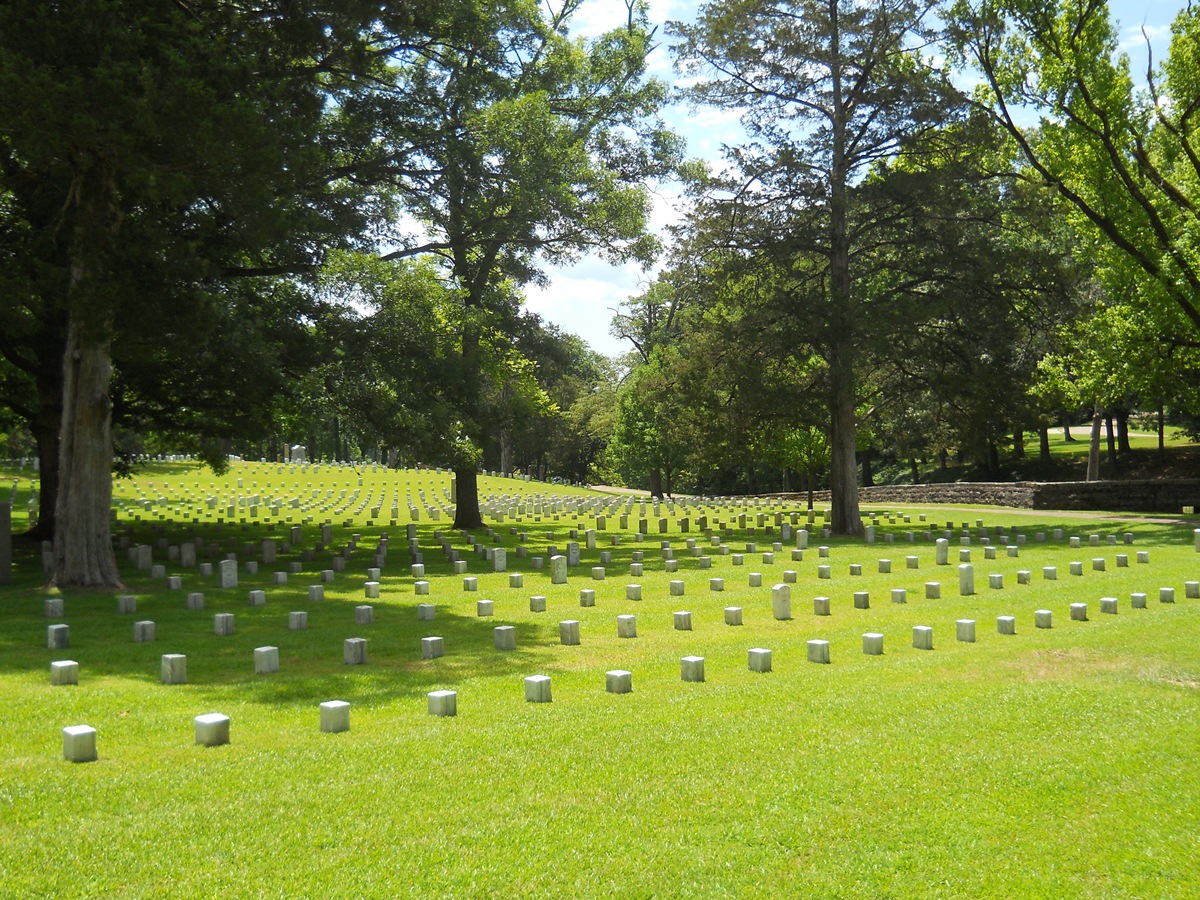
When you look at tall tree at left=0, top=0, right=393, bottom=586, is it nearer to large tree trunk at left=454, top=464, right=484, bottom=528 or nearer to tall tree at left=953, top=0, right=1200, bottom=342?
large tree trunk at left=454, top=464, right=484, bottom=528

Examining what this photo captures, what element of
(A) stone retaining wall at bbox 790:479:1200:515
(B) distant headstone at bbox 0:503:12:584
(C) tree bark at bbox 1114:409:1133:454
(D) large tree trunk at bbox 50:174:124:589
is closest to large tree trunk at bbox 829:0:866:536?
(A) stone retaining wall at bbox 790:479:1200:515

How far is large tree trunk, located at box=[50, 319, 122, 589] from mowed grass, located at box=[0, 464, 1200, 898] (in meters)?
2.25

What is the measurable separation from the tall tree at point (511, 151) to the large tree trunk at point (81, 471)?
6.49m

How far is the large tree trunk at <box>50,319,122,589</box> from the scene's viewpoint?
13086mm

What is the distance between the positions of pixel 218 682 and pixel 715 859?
201 inches

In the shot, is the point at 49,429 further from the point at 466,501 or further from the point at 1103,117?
the point at 1103,117

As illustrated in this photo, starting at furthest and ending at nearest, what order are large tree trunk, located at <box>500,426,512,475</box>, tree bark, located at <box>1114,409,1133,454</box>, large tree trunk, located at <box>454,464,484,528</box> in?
large tree trunk, located at <box>500,426,512,475</box>
tree bark, located at <box>1114,409,1133,454</box>
large tree trunk, located at <box>454,464,484,528</box>

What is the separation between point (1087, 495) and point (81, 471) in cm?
2832

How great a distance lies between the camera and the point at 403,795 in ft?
16.5

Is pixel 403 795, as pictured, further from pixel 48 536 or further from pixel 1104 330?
pixel 1104 330

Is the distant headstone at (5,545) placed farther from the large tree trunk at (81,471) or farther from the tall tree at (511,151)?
the tall tree at (511,151)

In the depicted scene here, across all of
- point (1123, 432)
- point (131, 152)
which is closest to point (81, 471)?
point (131, 152)

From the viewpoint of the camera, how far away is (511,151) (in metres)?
18.9

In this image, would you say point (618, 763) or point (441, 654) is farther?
point (441, 654)
